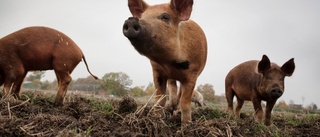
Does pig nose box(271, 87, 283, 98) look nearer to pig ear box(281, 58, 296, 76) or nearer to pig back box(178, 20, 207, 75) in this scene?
pig ear box(281, 58, 296, 76)

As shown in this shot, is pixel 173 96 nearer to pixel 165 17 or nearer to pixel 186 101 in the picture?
pixel 186 101

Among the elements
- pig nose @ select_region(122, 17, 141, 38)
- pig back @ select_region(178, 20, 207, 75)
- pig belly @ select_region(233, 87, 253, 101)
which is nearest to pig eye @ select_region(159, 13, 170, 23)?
pig back @ select_region(178, 20, 207, 75)

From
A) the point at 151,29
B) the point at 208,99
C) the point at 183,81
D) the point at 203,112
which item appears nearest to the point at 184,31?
the point at 183,81

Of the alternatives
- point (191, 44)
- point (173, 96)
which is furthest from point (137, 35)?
point (173, 96)

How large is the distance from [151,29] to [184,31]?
1.18 m

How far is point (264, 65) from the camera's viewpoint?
22.9 feet

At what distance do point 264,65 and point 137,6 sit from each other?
11.4 feet

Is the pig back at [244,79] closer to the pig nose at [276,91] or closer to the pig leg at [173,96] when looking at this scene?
the pig nose at [276,91]

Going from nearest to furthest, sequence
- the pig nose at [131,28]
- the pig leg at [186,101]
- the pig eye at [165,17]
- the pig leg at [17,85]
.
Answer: the pig nose at [131,28] < the pig eye at [165,17] < the pig leg at [186,101] < the pig leg at [17,85]

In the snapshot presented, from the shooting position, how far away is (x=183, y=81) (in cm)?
479

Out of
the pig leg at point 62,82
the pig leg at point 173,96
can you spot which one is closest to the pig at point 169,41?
the pig leg at point 173,96

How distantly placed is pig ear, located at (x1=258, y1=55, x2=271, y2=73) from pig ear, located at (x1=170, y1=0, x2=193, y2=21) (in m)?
2.97

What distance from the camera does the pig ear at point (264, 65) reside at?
6.84 metres

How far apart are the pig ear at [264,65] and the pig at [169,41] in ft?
7.23
